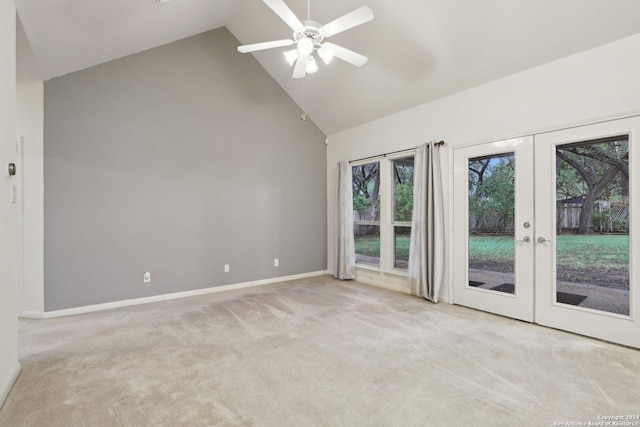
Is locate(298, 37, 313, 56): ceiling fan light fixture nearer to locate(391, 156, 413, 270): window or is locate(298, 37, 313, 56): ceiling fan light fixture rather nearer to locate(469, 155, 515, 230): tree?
locate(469, 155, 515, 230): tree

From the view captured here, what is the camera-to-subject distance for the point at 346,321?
3471 mm

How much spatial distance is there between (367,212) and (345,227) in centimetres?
51

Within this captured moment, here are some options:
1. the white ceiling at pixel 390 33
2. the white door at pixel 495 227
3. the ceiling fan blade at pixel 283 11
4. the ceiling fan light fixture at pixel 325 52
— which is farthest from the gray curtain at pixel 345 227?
the ceiling fan blade at pixel 283 11

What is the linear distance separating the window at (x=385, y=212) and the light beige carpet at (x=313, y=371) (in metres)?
1.50

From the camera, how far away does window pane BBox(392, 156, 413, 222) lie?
490 centimetres

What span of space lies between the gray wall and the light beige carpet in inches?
34.3

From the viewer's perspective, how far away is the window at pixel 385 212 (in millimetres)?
4957

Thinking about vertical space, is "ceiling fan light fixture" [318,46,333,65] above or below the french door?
above

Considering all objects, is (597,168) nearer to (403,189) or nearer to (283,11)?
(403,189)

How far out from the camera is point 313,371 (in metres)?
2.38

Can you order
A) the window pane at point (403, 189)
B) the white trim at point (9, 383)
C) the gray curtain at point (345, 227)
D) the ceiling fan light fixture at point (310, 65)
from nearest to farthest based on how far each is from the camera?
the white trim at point (9, 383) < the ceiling fan light fixture at point (310, 65) < the window pane at point (403, 189) < the gray curtain at point (345, 227)

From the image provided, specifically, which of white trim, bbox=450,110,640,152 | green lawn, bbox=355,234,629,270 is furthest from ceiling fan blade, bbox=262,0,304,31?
green lawn, bbox=355,234,629,270

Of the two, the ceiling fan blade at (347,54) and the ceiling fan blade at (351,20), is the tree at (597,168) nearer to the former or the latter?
the ceiling fan blade at (347,54)

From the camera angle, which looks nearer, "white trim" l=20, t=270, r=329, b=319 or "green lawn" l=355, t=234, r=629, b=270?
"green lawn" l=355, t=234, r=629, b=270
